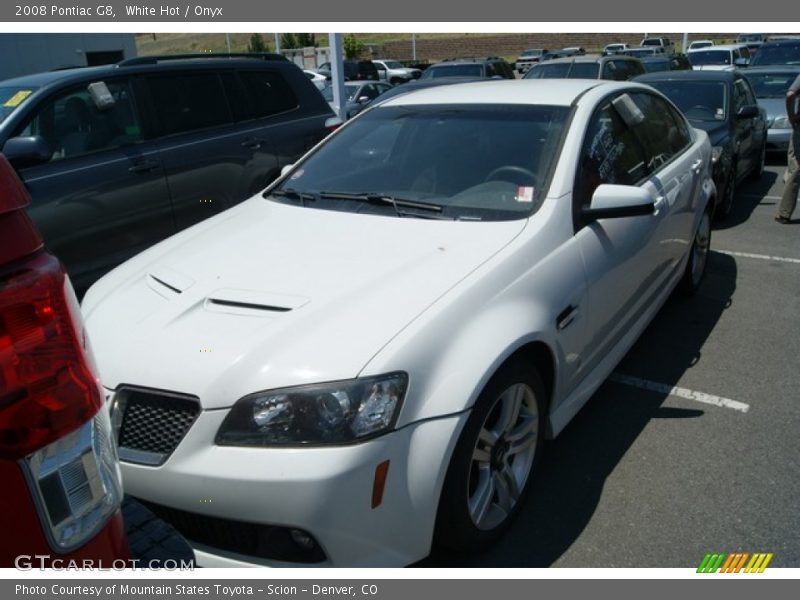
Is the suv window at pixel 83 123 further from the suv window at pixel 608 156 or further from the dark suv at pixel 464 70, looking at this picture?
the dark suv at pixel 464 70

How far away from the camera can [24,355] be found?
3.79ft

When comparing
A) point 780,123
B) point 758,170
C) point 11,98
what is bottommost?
point 758,170

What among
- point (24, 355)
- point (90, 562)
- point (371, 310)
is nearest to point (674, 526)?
point (371, 310)

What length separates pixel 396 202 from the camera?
11.0ft

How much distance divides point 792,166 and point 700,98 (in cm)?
144

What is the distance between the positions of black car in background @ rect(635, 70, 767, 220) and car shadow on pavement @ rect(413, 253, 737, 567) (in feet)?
8.95

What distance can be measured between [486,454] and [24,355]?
178cm

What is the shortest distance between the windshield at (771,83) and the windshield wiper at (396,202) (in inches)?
459

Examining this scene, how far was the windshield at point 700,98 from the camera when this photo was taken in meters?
8.08

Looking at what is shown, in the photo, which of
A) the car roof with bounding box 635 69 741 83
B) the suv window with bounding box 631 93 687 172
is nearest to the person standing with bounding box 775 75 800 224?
the car roof with bounding box 635 69 741 83

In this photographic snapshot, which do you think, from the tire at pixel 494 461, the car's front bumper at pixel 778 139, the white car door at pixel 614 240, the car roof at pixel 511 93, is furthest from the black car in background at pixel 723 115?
the tire at pixel 494 461

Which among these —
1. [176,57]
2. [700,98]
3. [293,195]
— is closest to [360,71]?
[700,98]

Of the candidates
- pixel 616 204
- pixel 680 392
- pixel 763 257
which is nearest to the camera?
pixel 616 204

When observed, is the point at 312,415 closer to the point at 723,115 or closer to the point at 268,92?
the point at 268,92
